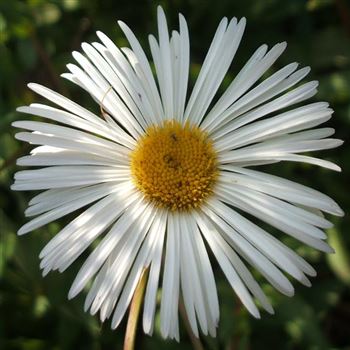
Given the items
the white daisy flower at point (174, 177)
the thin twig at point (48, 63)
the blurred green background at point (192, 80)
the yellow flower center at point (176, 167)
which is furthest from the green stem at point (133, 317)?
the thin twig at point (48, 63)

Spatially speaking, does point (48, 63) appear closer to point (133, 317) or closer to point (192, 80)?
point (192, 80)

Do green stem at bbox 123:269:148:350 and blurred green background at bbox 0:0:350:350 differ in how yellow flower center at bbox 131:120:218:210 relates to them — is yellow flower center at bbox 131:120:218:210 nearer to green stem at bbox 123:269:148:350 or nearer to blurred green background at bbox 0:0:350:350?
green stem at bbox 123:269:148:350

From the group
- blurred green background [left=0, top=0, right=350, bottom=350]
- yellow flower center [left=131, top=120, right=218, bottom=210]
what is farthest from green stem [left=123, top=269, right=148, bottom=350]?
blurred green background [left=0, top=0, right=350, bottom=350]

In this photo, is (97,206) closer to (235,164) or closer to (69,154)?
(69,154)

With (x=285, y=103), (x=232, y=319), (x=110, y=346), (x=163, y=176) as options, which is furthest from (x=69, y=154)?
(x=110, y=346)

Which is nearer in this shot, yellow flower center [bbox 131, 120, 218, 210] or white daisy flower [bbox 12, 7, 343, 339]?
white daisy flower [bbox 12, 7, 343, 339]

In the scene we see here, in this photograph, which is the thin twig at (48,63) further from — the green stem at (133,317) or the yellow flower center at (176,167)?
the green stem at (133,317)
